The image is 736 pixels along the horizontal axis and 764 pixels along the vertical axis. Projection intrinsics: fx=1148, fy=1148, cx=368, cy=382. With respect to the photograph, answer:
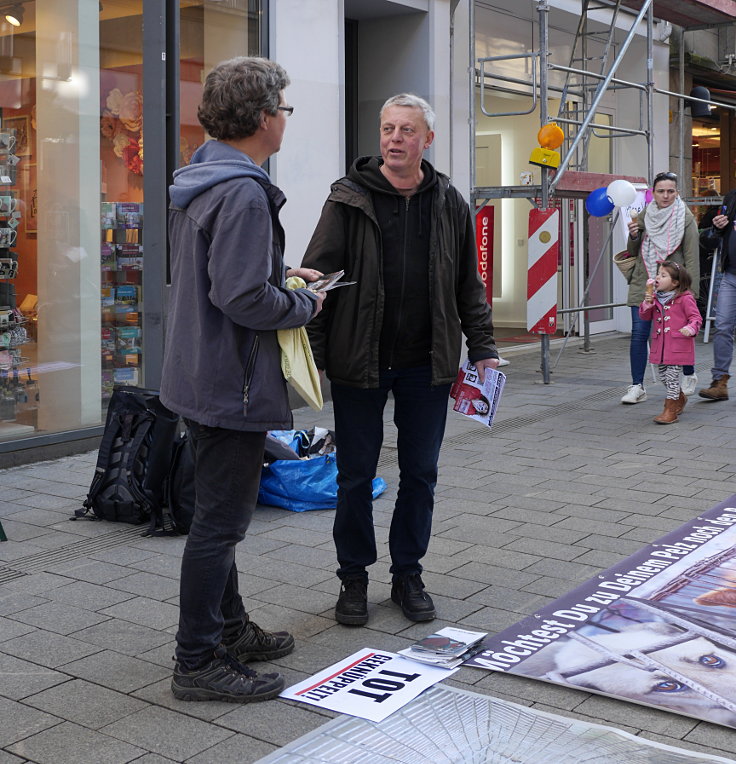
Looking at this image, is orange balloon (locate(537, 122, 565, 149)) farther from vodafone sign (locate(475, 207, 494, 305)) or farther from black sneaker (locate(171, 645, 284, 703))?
black sneaker (locate(171, 645, 284, 703))

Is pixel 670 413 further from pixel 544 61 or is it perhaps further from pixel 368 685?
pixel 368 685

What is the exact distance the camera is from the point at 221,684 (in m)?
3.46

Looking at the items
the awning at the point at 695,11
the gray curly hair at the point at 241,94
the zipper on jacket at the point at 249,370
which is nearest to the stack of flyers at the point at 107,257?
the gray curly hair at the point at 241,94

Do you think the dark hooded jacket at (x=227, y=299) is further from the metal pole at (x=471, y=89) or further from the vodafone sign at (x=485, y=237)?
the vodafone sign at (x=485, y=237)

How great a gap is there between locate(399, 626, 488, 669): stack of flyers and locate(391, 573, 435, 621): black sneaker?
0.14 m

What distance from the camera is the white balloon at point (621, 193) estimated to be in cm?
1048

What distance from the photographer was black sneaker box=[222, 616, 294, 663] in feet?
12.2

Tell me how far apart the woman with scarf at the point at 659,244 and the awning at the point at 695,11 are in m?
4.94

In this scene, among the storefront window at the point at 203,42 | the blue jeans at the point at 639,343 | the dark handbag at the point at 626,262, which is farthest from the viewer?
the dark handbag at the point at 626,262

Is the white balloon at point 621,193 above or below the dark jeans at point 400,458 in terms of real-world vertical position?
above

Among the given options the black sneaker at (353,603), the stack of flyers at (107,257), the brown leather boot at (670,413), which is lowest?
the black sneaker at (353,603)

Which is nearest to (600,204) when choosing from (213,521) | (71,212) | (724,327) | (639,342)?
(724,327)

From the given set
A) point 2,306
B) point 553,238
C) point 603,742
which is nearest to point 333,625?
point 603,742

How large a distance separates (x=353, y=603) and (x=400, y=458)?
56 centimetres
